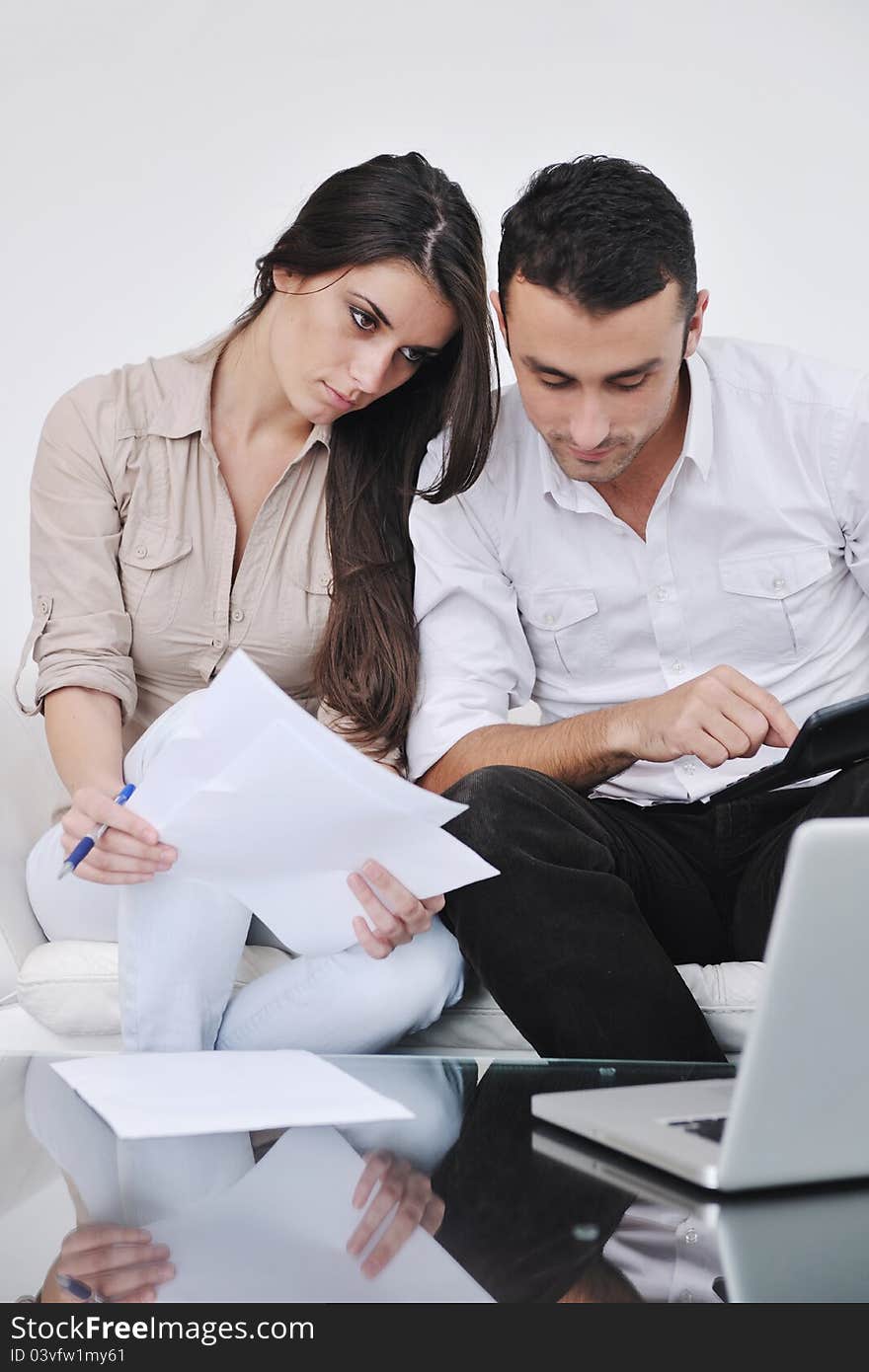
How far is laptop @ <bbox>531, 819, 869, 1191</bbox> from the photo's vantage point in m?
0.60

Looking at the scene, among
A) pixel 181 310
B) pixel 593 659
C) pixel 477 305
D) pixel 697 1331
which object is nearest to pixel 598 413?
pixel 477 305

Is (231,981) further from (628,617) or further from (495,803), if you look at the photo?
(628,617)

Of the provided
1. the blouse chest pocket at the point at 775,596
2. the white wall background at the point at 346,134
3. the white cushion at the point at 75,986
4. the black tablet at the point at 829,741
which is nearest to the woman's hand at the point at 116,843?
the white cushion at the point at 75,986

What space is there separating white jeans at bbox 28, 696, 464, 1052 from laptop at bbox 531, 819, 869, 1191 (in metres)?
0.59

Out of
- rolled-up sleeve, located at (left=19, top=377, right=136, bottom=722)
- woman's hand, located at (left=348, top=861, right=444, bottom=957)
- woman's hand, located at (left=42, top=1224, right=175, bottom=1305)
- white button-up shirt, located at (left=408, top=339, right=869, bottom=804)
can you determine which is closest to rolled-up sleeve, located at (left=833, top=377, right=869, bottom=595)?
white button-up shirt, located at (left=408, top=339, right=869, bottom=804)

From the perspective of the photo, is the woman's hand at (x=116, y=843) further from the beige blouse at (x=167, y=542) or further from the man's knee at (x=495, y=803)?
the beige blouse at (x=167, y=542)

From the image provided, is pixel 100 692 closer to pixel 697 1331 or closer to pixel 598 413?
pixel 598 413

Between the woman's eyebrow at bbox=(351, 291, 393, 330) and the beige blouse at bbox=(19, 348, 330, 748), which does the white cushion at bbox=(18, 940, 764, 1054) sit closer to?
the beige blouse at bbox=(19, 348, 330, 748)

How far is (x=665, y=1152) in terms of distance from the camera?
2.37ft

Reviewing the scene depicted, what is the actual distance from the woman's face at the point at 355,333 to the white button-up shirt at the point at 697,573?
20cm

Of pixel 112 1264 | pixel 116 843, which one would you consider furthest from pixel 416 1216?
pixel 116 843

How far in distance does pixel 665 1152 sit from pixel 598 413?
0.93 meters

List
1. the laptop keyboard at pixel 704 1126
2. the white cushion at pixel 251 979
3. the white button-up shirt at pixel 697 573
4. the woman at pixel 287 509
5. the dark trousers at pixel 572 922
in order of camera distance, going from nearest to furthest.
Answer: the laptop keyboard at pixel 704 1126
the dark trousers at pixel 572 922
the white cushion at pixel 251 979
the woman at pixel 287 509
the white button-up shirt at pixel 697 573

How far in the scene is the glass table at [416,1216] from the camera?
1.89ft
